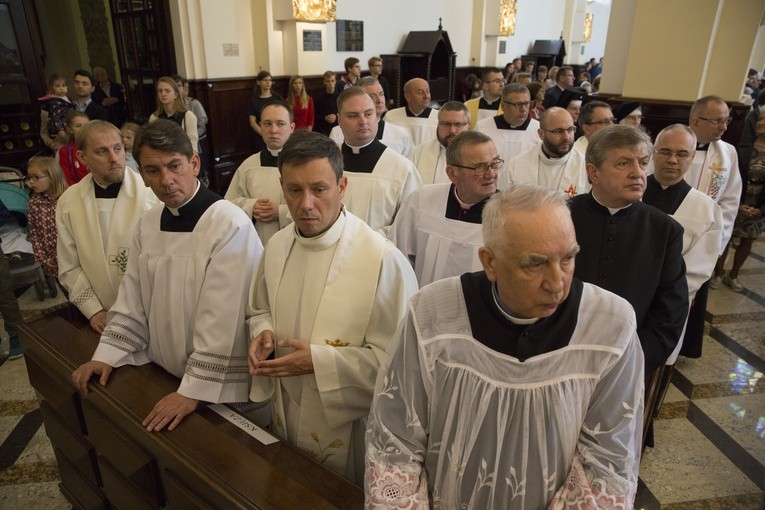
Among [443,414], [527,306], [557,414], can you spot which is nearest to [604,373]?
[557,414]

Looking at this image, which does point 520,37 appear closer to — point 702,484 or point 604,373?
point 702,484

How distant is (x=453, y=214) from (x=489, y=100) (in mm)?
5139

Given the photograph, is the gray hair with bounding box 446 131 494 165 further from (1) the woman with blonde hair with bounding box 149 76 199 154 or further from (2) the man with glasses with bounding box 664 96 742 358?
(1) the woman with blonde hair with bounding box 149 76 199 154

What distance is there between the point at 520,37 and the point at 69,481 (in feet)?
57.1

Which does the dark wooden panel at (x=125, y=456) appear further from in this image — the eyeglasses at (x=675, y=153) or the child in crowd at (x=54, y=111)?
the child in crowd at (x=54, y=111)

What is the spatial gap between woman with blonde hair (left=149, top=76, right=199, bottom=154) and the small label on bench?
5.03 m

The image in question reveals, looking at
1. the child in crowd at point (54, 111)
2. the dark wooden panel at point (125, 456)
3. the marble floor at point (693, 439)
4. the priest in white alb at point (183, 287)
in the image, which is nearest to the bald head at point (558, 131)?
the marble floor at point (693, 439)

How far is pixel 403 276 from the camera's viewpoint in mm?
2070

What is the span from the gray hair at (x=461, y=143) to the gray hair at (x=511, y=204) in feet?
4.15

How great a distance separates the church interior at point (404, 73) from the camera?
10.5 ft

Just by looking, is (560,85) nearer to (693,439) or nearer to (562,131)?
(562,131)

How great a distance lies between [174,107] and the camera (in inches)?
261

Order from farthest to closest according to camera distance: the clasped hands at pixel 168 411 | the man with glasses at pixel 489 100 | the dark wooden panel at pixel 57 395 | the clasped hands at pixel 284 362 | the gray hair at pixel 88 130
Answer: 1. the man with glasses at pixel 489 100
2. the gray hair at pixel 88 130
3. the dark wooden panel at pixel 57 395
4. the clasped hands at pixel 168 411
5. the clasped hands at pixel 284 362

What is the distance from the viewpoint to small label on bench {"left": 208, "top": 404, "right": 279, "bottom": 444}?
75.4 inches
